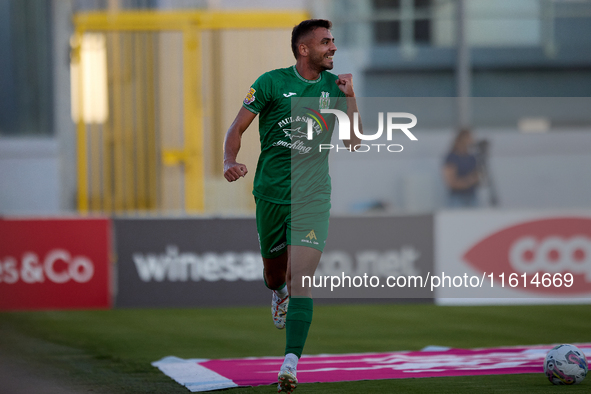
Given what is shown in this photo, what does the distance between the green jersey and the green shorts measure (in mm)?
49

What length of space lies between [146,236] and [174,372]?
466 centimetres

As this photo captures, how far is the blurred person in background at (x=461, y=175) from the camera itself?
9828 millimetres

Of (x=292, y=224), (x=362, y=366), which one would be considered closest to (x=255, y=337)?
(x=362, y=366)

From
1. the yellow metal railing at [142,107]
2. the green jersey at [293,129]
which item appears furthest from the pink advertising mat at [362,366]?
the yellow metal railing at [142,107]

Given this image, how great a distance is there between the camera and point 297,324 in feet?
14.4

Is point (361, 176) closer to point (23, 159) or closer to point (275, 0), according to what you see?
point (275, 0)

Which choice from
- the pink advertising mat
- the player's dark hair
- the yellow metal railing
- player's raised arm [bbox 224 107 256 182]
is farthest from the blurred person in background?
player's raised arm [bbox 224 107 256 182]

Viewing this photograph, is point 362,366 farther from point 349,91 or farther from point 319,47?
point 319,47

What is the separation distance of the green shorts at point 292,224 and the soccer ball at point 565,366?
1.47 metres

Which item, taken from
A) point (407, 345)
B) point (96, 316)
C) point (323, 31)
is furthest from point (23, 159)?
point (323, 31)

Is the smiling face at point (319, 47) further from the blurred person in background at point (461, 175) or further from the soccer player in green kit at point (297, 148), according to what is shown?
the blurred person in background at point (461, 175)

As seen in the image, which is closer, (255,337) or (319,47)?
(319,47)

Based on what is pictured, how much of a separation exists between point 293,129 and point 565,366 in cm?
203

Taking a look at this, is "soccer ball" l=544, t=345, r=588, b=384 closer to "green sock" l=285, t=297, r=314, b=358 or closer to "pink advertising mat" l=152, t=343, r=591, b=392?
"pink advertising mat" l=152, t=343, r=591, b=392
